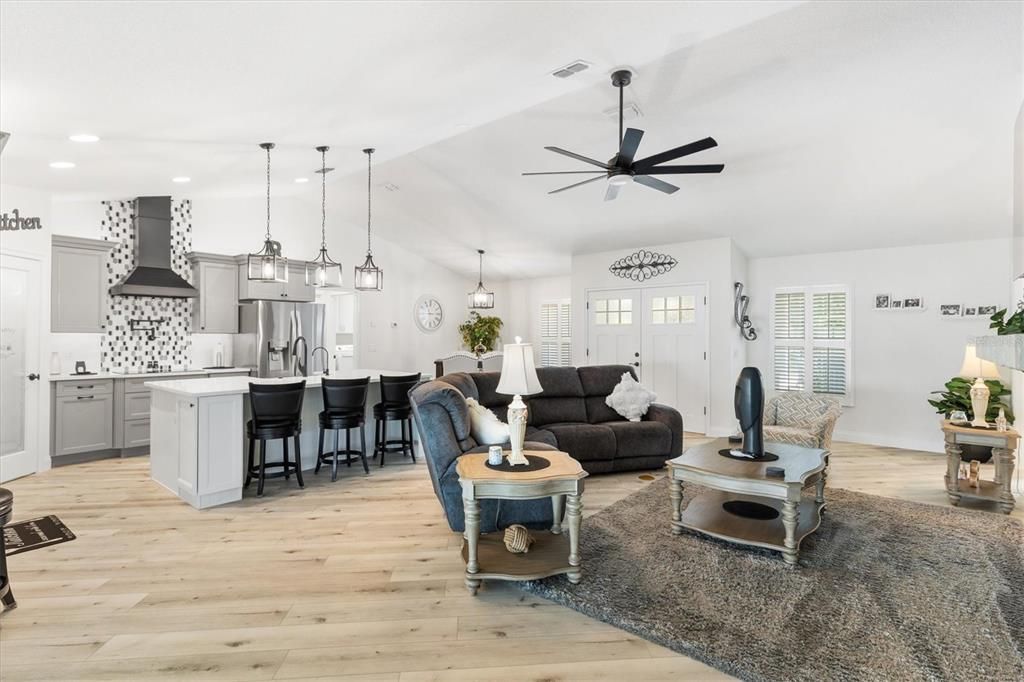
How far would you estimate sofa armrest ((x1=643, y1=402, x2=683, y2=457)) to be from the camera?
5215 mm

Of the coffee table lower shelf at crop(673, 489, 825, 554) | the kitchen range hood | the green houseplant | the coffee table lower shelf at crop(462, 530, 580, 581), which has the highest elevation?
the kitchen range hood

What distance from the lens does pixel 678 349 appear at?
716 centimetres

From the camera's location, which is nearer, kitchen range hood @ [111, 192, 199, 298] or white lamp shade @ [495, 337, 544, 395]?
white lamp shade @ [495, 337, 544, 395]

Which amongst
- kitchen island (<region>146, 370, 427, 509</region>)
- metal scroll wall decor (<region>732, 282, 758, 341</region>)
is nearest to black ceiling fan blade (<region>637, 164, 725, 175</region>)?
kitchen island (<region>146, 370, 427, 509</region>)

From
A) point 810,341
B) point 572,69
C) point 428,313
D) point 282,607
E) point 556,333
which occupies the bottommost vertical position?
point 282,607

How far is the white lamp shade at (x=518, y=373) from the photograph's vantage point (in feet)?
10.4

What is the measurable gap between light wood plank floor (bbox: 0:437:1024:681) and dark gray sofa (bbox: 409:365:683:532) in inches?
16.2

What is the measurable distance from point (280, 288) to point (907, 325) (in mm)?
7726

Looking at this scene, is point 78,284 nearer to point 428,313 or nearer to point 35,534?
point 35,534

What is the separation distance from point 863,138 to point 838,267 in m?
2.47

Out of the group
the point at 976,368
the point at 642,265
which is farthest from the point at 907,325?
the point at 642,265

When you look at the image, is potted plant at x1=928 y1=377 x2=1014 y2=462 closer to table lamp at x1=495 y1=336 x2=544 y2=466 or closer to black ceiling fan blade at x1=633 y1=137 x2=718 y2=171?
black ceiling fan blade at x1=633 y1=137 x2=718 y2=171

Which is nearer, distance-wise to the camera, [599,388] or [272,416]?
[272,416]

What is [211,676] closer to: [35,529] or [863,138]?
[35,529]
